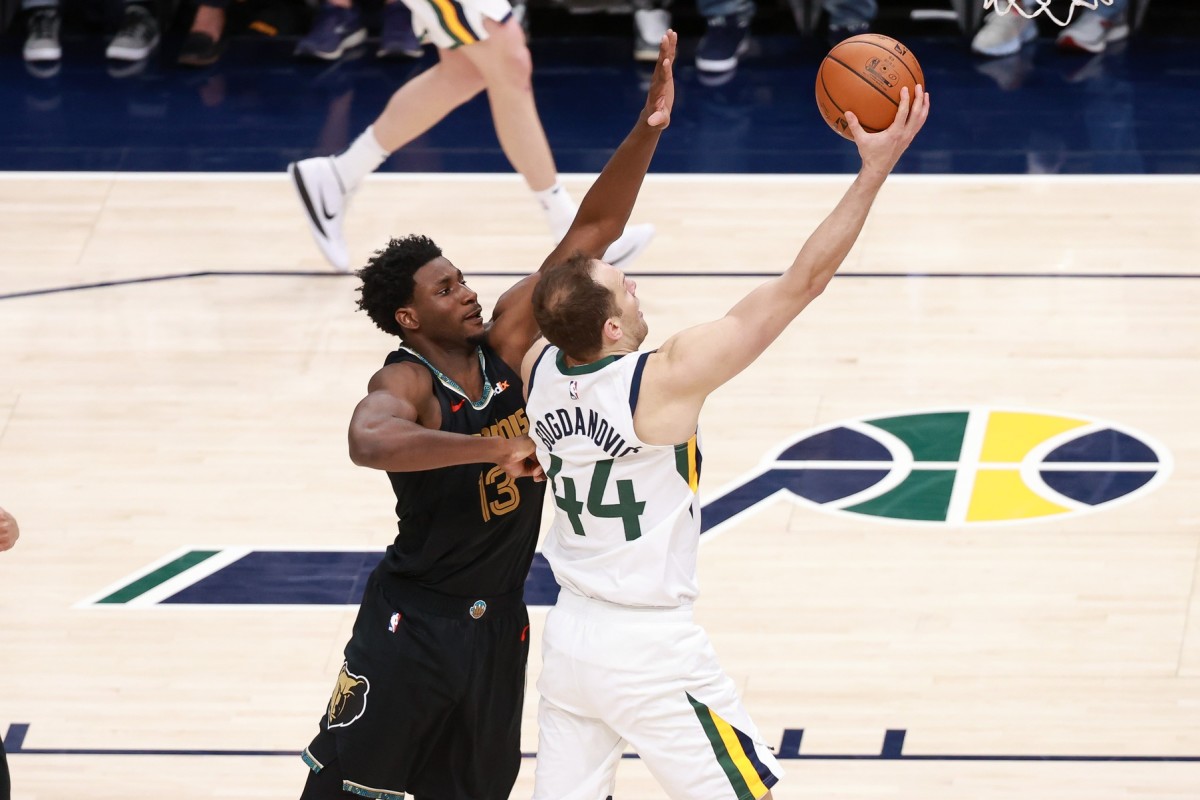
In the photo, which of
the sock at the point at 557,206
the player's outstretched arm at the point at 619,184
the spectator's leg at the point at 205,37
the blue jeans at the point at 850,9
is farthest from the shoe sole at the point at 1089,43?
the player's outstretched arm at the point at 619,184

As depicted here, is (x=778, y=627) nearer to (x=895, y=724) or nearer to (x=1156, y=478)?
(x=895, y=724)

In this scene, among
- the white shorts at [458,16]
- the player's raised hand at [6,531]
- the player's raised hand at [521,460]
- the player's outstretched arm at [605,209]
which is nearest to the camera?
the player's raised hand at [521,460]

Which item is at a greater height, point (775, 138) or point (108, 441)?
point (108, 441)

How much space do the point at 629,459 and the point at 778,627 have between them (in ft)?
4.99

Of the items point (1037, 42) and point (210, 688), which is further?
point (1037, 42)

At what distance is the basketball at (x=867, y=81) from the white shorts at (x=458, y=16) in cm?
277

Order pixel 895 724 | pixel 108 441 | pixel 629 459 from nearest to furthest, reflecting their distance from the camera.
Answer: pixel 629 459 < pixel 895 724 < pixel 108 441

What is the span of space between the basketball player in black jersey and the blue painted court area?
422 cm

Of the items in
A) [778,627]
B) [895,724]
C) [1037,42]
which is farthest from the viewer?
[1037,42]

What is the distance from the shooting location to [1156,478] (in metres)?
5.12

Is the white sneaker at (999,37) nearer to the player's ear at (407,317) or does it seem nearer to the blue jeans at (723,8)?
the blue jeans at (723,8)

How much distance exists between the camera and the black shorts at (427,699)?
Answer: 3264 mm

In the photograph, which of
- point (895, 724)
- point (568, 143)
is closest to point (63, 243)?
point (568, 143)

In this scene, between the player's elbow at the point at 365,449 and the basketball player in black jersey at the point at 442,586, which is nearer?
the player's elbow at the point at 365,449
